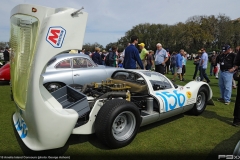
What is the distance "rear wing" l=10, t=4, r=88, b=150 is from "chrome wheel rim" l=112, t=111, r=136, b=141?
0.87m

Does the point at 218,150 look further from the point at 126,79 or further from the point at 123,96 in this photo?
the point at 126,79

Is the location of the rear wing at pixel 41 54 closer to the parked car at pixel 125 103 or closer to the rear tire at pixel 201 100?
the parked car at pixel 125 103

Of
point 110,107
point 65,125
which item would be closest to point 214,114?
point 110,107

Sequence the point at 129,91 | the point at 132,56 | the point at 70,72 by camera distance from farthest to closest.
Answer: the point at 70,72, the point at 132,56, the point at 129,91

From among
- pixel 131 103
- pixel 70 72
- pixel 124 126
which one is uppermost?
pixel 70 72

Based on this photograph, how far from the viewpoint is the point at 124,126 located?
3.42 meters

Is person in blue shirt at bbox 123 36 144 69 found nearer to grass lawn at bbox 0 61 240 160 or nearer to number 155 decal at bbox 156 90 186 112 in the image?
number 155 decal at bbox 156 90 186 112

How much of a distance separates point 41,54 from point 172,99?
2784 millimetres

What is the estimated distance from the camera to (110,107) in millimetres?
3068

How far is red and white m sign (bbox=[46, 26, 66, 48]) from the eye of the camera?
7.64ft

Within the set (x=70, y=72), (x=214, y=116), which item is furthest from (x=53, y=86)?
(x=214, y=116)

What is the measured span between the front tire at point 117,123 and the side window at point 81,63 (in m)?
3.73

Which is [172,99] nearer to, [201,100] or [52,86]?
[201,100]

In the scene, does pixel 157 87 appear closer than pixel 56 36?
No
